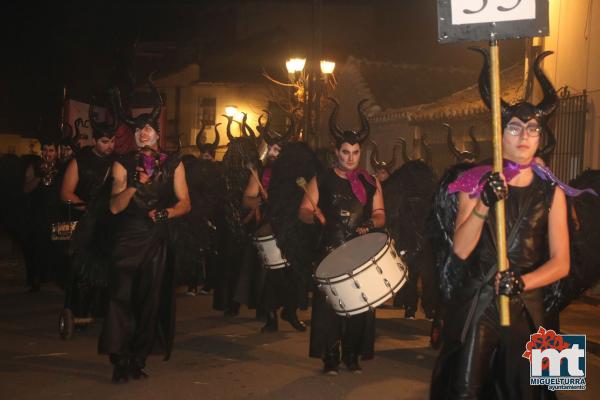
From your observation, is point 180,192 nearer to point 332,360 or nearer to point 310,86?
point 332,360

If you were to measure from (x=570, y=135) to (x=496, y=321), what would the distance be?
11.1 m

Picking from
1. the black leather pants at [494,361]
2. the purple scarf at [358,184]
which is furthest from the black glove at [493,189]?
the purple scarf at [358,184]

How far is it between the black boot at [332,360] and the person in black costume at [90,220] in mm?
2373

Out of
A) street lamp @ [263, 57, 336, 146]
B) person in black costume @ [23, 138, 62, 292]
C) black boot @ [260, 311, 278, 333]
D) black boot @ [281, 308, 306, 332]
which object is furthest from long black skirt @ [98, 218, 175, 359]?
street lamp @ [263, 57, 336, 146]

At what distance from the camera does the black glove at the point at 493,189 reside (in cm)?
441

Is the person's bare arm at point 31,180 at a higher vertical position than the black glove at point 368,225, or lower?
higher

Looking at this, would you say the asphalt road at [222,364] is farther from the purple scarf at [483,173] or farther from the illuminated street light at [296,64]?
the illuminated street light at [296,64]

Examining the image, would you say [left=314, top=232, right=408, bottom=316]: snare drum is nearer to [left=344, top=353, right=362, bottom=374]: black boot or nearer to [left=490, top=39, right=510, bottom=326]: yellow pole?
[left=344, top=353, right=362, bottom=374]: black boot

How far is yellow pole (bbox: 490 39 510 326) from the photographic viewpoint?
449 cm

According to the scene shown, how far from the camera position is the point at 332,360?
8000 millimetres

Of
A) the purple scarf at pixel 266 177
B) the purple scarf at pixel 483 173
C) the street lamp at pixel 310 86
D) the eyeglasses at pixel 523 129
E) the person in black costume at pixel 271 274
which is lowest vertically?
the person in black costume at pixel 271 274

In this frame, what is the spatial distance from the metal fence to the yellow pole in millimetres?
10636

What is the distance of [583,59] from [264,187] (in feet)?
23.2

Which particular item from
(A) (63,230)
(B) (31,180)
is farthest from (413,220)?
(B) (31,180)
